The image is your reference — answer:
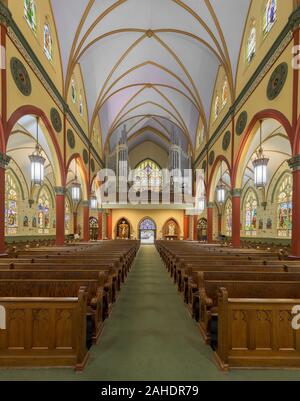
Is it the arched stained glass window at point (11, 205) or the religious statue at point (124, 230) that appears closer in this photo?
the arched stained glass window at point (11, 205)

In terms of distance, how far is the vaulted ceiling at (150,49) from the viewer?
44.3 ft

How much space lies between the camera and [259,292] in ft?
15.0

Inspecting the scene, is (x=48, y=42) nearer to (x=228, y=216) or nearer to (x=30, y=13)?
(x=30, y=13)

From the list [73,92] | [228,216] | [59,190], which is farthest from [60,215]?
[228,216]

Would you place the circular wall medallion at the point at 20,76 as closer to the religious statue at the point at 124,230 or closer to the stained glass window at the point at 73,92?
the stained glass window at the point at 73,92

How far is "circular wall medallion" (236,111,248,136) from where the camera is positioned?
12995 millimetres

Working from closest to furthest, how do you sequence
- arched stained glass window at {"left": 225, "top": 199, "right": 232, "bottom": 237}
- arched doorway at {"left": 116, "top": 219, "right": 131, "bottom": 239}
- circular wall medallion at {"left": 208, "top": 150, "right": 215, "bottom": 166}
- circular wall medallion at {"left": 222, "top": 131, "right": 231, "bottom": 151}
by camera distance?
circular wall medallion at {"left": 222, "top": 131, "right": 231, "bottom": 151}, circular wall medallion at {"left": 208, "top": 150, "right": 215, "bottom": 166}, arched stained glass window at {"left": 225, "top": 199, "right": 232, "bottom": 237}, arched doorway at {"left": 116, "top": 219, "right": 131, "bottom": 239}

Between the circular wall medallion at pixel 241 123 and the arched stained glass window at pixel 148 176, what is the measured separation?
1698 cm

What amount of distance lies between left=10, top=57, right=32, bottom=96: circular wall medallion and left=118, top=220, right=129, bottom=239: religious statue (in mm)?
21297

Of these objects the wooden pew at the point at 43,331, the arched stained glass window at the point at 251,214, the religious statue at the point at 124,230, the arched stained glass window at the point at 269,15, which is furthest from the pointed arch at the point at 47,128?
the arched stained glass window at the point at 251,214

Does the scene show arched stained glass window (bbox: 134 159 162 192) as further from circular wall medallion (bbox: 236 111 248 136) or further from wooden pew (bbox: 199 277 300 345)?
wooden pew (bbox: 199 277 300 345)

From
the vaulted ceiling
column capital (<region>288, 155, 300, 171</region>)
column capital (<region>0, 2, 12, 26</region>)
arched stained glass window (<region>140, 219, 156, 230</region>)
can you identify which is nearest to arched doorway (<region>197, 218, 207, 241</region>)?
arched stained glass window (<region>140, 219, 156, 230</region>)

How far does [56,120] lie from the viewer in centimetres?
1349

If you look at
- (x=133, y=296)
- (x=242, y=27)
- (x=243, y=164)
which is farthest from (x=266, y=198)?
(x=133, y=296)
